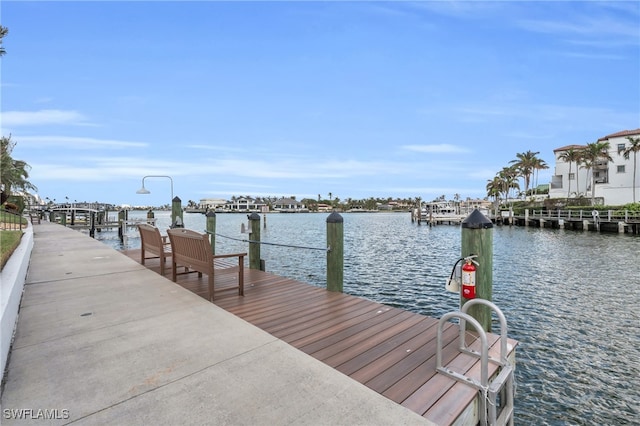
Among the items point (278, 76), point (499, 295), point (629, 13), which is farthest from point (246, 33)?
point (629, 13)

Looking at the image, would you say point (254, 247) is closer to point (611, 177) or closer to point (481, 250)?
point (481, 250)

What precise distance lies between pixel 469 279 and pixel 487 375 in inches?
45.1

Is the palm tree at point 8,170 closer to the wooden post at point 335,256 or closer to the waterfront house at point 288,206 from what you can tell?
the wooden post at point 335,256

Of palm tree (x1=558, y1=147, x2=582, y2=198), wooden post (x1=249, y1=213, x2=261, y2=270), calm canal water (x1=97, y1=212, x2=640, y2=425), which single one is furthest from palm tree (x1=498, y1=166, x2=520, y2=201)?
wooden post (x1=249, y1=213, x2=261, y2=270)

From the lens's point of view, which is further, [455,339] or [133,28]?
[133,28]

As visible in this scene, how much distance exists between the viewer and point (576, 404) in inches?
171

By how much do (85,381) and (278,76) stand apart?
2917cm

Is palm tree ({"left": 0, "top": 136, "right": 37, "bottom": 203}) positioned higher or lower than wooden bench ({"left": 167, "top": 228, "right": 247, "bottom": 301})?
higher

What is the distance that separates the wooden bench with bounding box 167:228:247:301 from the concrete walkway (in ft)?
1.90

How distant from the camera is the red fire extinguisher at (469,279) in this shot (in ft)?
11.3

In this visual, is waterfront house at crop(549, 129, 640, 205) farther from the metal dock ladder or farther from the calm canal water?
the metal dock ladder

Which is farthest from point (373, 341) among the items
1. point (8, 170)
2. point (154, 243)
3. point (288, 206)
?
point (288, 206)

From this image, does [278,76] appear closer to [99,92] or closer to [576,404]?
[99,92]

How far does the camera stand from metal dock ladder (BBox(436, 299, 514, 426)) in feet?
8.07
